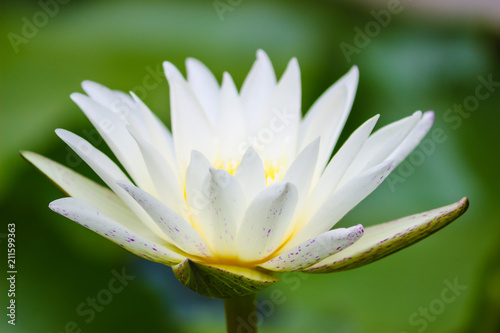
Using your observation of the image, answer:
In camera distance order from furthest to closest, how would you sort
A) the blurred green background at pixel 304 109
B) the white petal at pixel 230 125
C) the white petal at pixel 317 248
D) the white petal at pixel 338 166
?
the blurred green background at pixel 304 109
the white petal at pixel 230 125
the white petal at pixel 338 166
the white petal at pixel 317 248

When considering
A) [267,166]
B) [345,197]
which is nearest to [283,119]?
[267,166]

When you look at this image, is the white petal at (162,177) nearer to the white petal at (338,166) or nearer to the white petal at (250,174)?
the white petal at (250,174)

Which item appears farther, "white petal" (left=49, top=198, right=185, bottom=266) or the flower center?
the flower center

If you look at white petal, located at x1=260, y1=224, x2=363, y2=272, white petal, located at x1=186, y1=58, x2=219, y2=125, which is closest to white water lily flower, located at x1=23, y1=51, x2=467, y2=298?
white petal, located at x1=260, y1=224, x2=363, y2=272

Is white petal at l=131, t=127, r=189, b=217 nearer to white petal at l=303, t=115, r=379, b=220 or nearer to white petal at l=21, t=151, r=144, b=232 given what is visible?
white petal at l=21, t=151, r=144, b=232

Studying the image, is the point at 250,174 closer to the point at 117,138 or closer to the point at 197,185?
the point at 197,185

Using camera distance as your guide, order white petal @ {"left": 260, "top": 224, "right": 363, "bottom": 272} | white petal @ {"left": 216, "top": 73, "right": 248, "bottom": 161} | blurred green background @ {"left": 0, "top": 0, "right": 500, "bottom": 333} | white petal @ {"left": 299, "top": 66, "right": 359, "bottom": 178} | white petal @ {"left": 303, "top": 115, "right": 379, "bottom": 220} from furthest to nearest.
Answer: blurred green background @ {"left": 0, "top": 0, "right": 500, "bottom": 333}, white petal @ {"left": 216, "top": 73, "right": 248, "bottom": 161}, white petal @ {"left": 299, "top": 66, "right": 359, "bottom": 178}, white petal @ {"left": 303, "top": 115, "right": 379, "bottom": 220}, white petal @ {"left": 260, "top": 224, "right": 363, "bottom": 272}

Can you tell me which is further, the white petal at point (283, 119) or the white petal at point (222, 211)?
the white petal at point (283, 119)

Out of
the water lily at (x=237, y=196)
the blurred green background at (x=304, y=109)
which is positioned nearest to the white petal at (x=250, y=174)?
the water lily at (x=237, y=196)
